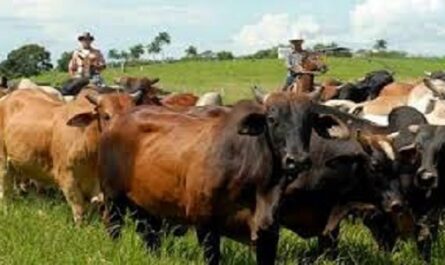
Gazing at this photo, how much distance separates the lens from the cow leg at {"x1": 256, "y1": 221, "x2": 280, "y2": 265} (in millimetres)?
7996

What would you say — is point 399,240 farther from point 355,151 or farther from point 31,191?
point 31,191

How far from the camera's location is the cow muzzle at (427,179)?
362 inches

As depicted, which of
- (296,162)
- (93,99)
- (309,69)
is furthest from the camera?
(309,69)

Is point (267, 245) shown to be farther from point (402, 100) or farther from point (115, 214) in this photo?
point (402, 100)

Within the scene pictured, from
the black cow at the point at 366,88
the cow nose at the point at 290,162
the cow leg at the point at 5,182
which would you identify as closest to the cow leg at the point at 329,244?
the cow nose at the point at 290,162

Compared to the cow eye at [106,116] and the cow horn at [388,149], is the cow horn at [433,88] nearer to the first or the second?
the cow horn at [388,149]

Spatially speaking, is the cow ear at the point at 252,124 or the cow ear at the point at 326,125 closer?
the cow ear at the point at 252,124

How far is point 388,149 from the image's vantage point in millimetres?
9484

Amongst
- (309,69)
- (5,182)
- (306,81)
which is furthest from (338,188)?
(309,69)

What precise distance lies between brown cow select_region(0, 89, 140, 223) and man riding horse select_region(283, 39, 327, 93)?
668 cm

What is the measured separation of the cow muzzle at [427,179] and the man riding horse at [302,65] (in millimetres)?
8426

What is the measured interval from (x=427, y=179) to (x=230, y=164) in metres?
2.16

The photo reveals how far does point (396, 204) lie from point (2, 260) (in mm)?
3520

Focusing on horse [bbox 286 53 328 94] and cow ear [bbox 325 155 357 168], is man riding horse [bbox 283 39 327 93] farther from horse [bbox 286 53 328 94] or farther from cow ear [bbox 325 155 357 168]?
cow ear [bbox 325 155 357 168]
